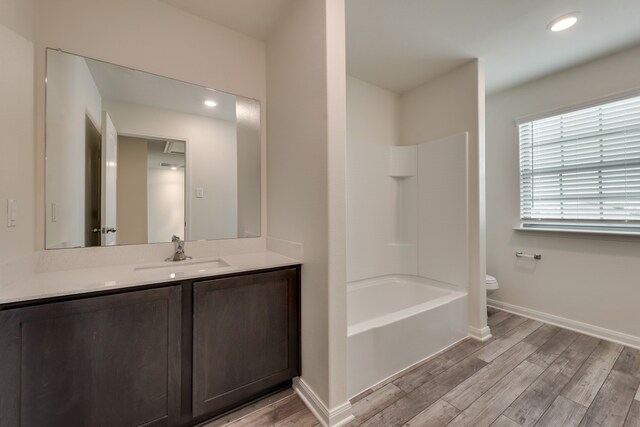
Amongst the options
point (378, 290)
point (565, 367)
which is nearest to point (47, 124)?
point (378, 290)

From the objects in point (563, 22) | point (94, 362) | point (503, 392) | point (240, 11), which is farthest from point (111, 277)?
point (563, 22)

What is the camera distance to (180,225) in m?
1.81

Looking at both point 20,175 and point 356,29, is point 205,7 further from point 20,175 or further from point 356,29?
point 20,175

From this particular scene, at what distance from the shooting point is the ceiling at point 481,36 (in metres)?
1.75

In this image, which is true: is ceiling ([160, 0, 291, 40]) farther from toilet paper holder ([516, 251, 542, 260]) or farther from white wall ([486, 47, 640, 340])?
toilet paper holder ([516, 251, 542, 260])

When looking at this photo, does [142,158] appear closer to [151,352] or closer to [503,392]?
[151,352]

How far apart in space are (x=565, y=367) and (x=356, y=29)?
2986 mm

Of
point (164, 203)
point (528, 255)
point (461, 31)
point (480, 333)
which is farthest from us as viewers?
point (528, 255)

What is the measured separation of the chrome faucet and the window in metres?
3.37

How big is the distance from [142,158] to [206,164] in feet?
1.31

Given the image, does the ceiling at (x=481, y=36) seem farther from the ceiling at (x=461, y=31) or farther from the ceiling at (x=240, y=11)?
the ceiling at (x=240, y=11)

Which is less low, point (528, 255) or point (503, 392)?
point (528, 255)

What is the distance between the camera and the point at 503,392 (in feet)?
5.34

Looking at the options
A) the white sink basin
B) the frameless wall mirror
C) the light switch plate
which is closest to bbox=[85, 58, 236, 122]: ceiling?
the frameless wall mirror
